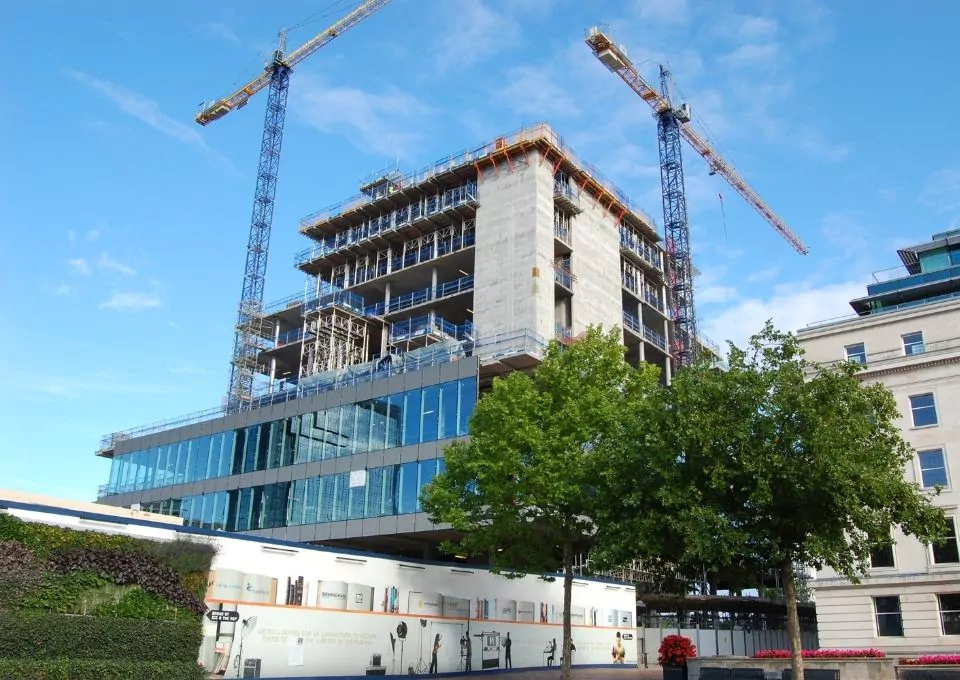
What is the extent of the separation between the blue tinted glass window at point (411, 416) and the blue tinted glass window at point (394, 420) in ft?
1.19

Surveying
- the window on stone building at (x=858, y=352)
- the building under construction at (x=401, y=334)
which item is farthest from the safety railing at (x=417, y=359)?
the window on stone building at (x=858, y=352)

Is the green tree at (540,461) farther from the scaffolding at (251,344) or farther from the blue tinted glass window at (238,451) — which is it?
the scaffolding at (251,344)

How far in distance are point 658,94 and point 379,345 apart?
47.9m

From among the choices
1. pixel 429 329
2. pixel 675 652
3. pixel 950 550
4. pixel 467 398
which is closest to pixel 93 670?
pixel 675 652

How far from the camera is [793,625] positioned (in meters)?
24.6

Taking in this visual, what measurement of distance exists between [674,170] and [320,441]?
57.8 meters

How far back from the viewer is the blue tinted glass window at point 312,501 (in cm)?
5366

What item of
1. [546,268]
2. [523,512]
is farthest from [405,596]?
[546,268]

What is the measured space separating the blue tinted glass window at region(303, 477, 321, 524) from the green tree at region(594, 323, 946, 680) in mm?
30667

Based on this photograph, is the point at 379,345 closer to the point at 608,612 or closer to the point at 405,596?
the point at 608,612

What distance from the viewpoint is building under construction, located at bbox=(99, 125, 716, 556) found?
51.5m

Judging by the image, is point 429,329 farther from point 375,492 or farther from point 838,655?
point 838,655

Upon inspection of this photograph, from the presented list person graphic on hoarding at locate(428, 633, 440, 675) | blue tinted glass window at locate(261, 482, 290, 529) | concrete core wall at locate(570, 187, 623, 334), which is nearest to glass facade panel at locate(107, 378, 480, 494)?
blue tinted glass window at locate(261, 482, 290, 529)

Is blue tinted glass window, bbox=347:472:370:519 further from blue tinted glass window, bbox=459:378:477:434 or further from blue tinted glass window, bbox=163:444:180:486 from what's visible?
blue tinted glass window, bbox=163:444:180:486
